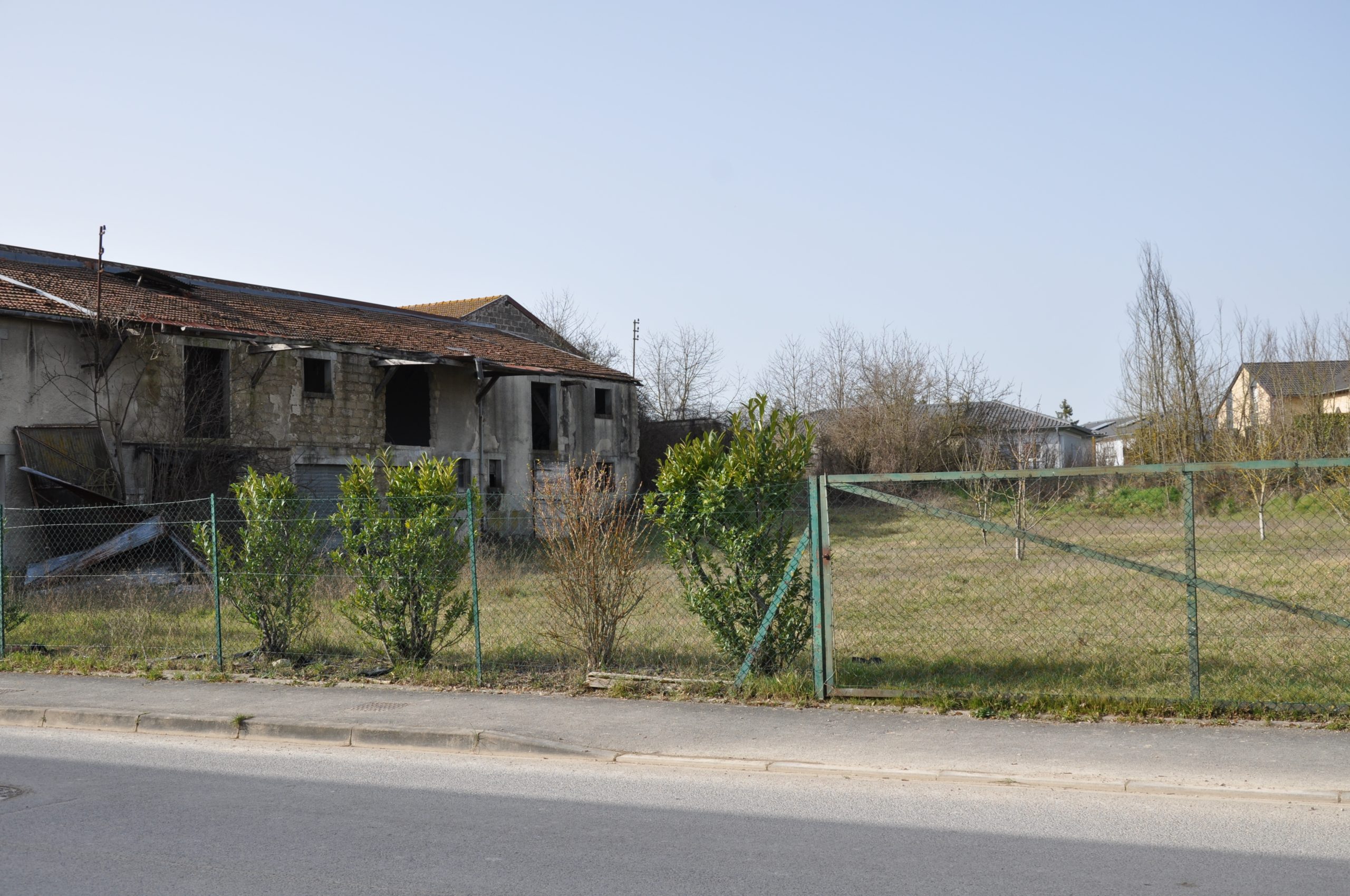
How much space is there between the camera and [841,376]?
47.4 metres

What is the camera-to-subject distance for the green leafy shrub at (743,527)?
347 inches

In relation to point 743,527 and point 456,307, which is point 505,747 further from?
point 456,307

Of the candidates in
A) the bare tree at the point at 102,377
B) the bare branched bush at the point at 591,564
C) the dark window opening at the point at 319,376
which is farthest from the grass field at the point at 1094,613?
the bare tree at the point at 102,377

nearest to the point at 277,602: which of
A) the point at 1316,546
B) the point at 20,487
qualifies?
the point at 20,487

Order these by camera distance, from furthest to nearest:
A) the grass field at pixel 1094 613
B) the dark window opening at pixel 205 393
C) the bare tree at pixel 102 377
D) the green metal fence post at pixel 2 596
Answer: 1. the dark window opening at pixel 205 393
2. the bare tree at pixel 102 377
3. the green metal fence post at pixel 2 596
4. the grass field at pixel 1094 613

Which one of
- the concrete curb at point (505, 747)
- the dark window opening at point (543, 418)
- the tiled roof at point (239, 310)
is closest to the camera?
the concrete curb at point (505, 747)

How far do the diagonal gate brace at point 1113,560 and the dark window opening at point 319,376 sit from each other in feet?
61.6

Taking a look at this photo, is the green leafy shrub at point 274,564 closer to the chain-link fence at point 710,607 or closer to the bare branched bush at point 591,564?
the chain-link fence at point 710,607

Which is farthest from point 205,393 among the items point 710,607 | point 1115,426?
point 1115,426

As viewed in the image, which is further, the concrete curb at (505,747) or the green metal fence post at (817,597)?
the green metal fence post at (817,597)

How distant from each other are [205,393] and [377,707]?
50.0 feet

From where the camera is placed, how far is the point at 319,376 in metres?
25.1

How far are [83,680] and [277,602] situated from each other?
6.18ft

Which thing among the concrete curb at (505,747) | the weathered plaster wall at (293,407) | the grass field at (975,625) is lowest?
the concrete curb at (505,747)
